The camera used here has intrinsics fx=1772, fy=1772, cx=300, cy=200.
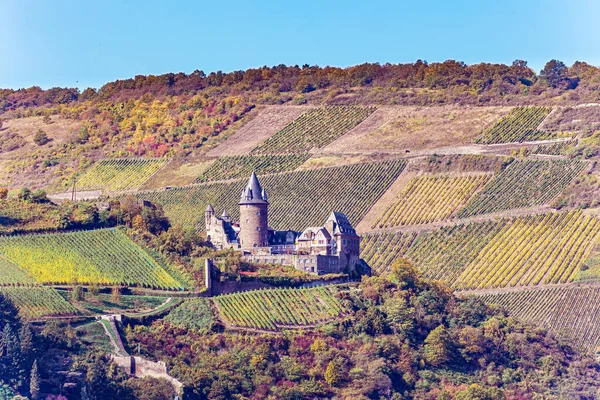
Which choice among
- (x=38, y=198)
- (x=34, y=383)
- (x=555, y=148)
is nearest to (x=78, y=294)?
(x=34, y=383)

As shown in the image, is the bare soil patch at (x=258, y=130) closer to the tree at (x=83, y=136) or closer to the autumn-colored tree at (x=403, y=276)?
the tree at (x=83, y=136)

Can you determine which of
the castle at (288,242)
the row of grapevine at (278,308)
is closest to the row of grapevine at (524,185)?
the castle at (288,242)

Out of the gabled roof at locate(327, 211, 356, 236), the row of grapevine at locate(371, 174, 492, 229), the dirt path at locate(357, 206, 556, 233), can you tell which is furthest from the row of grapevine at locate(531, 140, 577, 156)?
the gabled roof at locate(327, 211, 356, 236)

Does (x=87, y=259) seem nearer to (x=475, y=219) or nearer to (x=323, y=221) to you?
(x=323, y=221)

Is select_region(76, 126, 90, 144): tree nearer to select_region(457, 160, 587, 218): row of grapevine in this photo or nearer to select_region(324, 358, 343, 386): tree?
select_region(457, 160, 587, 218): row of grapevine

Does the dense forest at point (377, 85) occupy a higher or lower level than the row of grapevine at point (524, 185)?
higher
